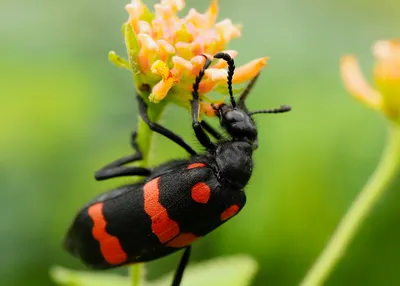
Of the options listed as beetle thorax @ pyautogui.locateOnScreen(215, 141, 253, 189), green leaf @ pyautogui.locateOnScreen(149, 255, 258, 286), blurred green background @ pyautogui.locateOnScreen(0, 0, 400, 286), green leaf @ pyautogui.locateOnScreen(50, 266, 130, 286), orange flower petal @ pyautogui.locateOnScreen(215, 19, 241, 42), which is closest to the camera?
orange flower petal @ pyautogui.locateOnScreen(215, 19, 241, 42)

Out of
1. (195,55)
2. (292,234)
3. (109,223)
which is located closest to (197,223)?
(109,223)

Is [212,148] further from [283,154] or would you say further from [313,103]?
[313,103]

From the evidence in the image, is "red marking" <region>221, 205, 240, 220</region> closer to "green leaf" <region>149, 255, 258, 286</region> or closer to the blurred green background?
"green leaf" <region>149, 255, 258, 286</region>

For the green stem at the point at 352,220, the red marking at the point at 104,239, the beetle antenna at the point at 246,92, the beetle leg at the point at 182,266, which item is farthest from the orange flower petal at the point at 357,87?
the red marking at the point at 104,239

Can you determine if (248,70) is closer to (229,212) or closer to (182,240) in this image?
(229,212)

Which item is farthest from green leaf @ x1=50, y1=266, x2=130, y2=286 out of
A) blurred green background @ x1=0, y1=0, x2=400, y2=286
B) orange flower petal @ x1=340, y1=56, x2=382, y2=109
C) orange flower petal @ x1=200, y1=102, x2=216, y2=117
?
orange flower petal @ x1=340, y1=56, x2=382, y2=109

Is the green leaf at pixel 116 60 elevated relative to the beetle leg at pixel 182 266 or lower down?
elevated

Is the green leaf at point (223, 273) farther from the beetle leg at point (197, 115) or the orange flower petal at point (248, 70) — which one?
the orange flower petal at point (248, 70)
